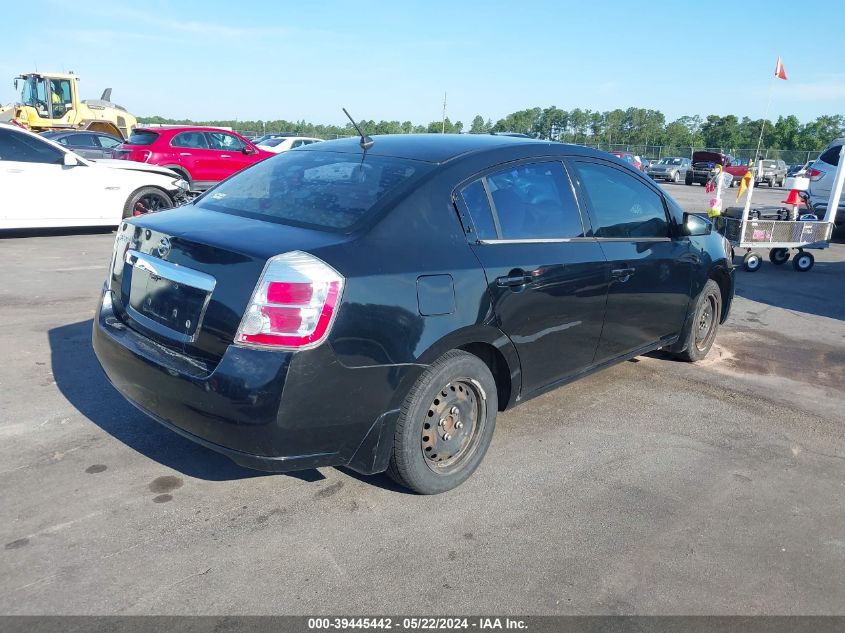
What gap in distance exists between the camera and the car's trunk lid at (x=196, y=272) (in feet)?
9.41

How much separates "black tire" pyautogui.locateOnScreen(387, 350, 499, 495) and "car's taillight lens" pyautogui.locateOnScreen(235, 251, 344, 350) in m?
0.60

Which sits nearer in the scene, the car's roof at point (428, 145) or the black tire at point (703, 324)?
the car's roof at point (428, 145)

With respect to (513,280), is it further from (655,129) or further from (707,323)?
(655,129)

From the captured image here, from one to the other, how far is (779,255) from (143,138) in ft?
43.0

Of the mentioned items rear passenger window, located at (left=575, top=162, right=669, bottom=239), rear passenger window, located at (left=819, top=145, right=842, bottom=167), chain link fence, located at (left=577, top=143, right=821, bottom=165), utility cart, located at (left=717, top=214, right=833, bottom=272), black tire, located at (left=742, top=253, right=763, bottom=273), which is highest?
chain link fence, located at (left=577, top=143, right=821, bottom=165)

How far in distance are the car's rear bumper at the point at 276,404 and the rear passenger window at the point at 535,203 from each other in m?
1.12

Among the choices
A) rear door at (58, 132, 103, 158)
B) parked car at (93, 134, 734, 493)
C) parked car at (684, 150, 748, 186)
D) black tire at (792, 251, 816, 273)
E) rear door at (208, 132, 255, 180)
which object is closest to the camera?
parked car at (93, 134, 734, 493)

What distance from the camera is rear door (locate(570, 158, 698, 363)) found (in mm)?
4266

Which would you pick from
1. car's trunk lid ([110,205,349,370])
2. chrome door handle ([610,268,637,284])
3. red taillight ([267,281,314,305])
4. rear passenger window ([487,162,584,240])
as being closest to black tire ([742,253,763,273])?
chrome door handle ([610,268,637,284])

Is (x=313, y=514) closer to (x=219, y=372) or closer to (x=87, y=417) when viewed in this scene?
(x=219, y=372)

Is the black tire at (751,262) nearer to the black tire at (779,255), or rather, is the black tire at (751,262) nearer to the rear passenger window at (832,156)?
the black tire at (779,255)

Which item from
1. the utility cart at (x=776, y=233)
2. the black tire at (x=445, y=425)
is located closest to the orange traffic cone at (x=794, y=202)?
the utility cart at (x=776, y=233)

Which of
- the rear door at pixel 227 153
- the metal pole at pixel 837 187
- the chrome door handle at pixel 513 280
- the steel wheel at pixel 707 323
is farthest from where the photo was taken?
the rear door at pixel 227 153

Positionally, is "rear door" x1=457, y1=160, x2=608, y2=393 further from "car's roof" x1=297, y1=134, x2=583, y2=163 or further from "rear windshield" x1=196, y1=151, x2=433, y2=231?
"rear windshield" x1=196, y1=151, x2=433, y2=231
